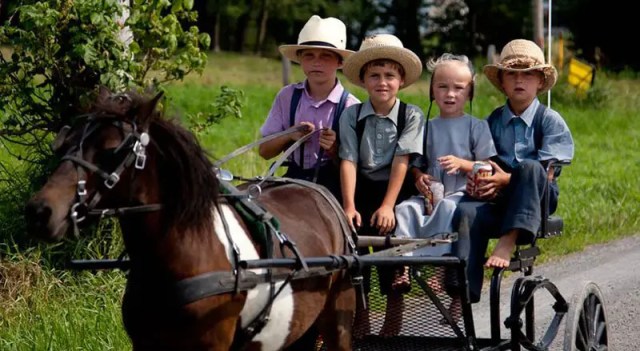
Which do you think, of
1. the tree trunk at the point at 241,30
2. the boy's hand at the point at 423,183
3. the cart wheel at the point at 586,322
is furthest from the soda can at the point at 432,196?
the tree trunk at the point at 241,30

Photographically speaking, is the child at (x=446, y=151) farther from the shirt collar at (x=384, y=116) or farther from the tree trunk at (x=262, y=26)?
the tree trunk at (x=262, y=26)

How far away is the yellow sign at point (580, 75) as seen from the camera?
2212cm

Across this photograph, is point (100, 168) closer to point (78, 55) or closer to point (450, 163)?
point (450, 163)

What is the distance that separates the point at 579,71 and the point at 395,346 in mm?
18107

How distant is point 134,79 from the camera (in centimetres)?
736

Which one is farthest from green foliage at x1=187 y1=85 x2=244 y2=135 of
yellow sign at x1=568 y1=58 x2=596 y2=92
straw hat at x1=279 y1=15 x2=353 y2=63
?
yellow sign at x1=568 y1=58 x2=596 y2=92

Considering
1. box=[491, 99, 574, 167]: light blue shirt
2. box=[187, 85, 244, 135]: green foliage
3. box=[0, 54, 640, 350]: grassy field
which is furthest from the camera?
box=[187, 85, 244, 135]: green foliage

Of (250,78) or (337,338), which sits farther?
(250,78)

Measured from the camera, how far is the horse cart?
4.28 m

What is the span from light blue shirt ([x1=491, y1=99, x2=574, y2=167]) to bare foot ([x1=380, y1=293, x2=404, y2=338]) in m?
0.95

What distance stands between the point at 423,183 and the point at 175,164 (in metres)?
1.90

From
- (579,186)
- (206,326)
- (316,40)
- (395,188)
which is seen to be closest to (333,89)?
(316,40)

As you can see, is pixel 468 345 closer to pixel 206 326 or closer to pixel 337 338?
pixel 337 338

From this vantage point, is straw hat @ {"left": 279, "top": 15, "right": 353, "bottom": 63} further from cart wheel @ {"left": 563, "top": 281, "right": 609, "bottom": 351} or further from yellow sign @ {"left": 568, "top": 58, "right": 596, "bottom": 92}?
yellow sign @ {"left": 568, "top": 58, "right": 596, "bottom": 92}
